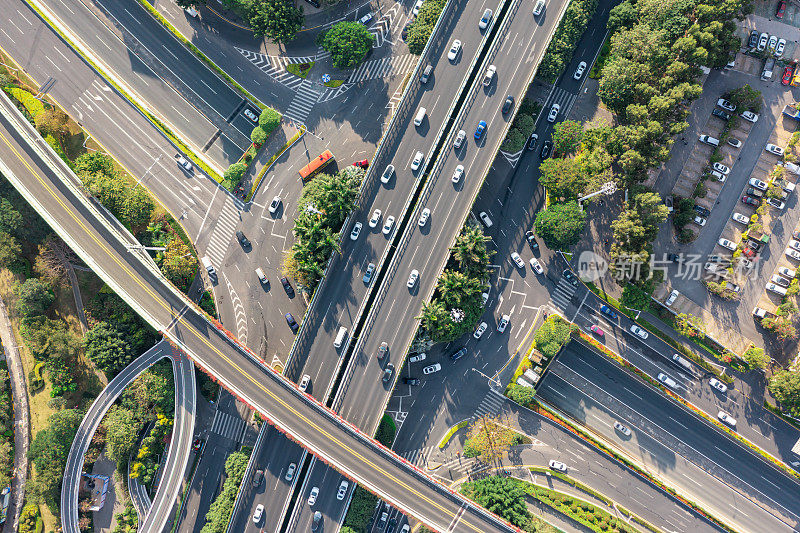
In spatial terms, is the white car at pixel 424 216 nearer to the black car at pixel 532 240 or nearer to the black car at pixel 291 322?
the black car at pixel 532 240

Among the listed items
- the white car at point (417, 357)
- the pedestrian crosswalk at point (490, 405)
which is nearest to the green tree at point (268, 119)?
the white car at point (417, 357)

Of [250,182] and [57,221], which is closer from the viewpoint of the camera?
[57,221]

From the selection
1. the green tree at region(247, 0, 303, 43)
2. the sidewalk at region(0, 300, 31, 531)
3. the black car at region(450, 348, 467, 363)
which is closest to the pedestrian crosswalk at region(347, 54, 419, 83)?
the green tree at region(247, 0, 303, 43)

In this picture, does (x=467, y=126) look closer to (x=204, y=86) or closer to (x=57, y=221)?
(x=204, y=86)

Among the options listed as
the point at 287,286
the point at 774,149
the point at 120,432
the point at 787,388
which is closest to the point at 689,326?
the point at 787,388

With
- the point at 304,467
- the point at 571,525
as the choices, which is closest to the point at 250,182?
the point at 304,467

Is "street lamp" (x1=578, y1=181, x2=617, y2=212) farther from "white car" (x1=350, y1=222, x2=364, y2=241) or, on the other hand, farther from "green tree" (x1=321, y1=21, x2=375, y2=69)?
"green tree" (x1=321, y1=21, x2=375, y2=69)
